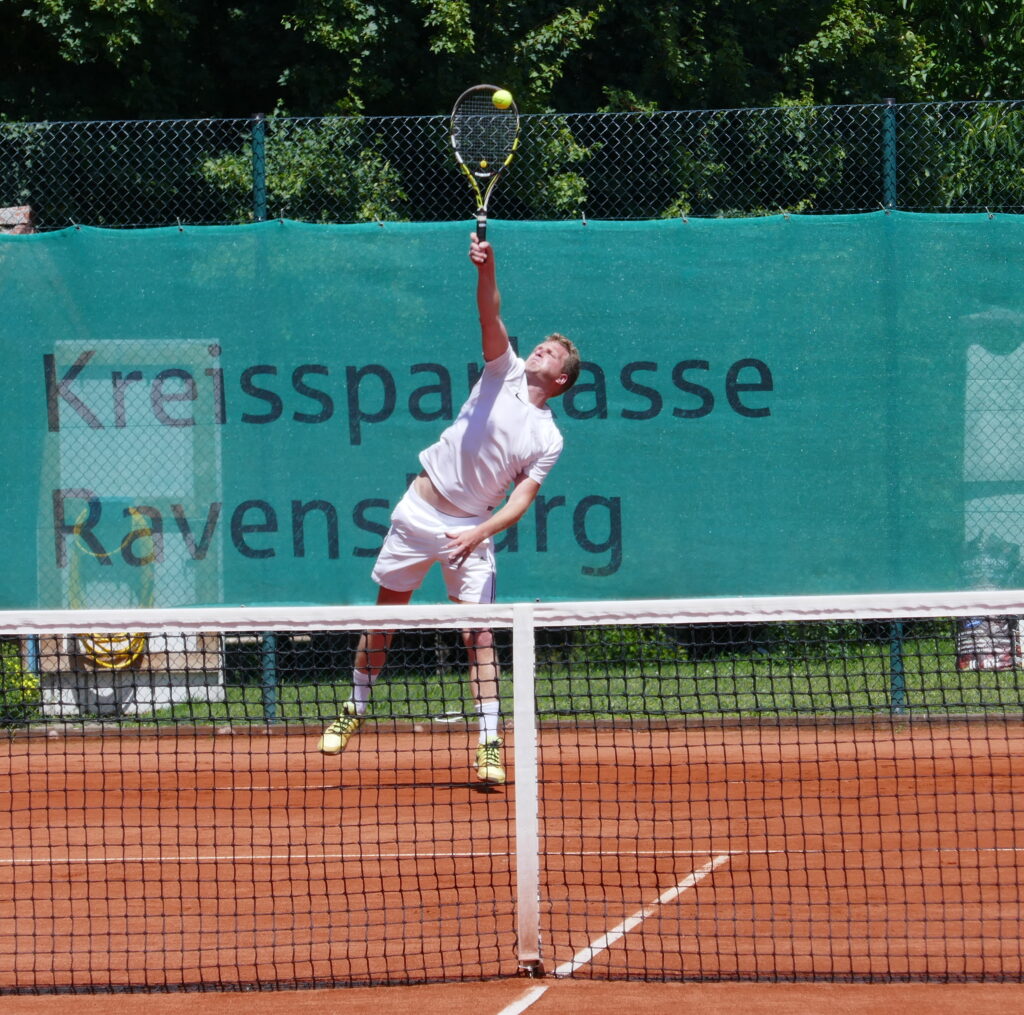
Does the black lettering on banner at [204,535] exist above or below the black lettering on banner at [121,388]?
below

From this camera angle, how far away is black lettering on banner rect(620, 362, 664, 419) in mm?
6762

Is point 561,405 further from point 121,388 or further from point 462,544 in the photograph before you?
point 121,388

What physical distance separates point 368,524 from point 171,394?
104 centimetres

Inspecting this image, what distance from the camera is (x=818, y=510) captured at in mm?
6762

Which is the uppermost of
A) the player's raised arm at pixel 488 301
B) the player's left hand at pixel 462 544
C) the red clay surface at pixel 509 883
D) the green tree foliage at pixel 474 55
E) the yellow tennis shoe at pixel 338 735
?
the green tree foliage at pixel 474 55

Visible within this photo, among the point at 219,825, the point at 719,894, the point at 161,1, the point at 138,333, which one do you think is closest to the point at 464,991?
the point at 719,894

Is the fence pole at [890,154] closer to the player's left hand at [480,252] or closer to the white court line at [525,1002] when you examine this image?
the player's left hand at [480,252]

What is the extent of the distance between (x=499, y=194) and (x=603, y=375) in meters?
3.25

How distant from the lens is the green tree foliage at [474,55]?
10.3 meters

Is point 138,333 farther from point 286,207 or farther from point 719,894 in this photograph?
point 719,894

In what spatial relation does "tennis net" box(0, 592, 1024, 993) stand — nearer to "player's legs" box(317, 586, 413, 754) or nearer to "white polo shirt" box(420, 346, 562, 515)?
"player's legs" box(317, 586, 413, 754)

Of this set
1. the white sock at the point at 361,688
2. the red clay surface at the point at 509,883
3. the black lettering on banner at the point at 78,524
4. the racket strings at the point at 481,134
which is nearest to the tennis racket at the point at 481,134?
the racket strings at the point at 481,134

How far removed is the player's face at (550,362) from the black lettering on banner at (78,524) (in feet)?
7.79

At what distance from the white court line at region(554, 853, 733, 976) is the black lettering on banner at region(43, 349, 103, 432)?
11.7ft
